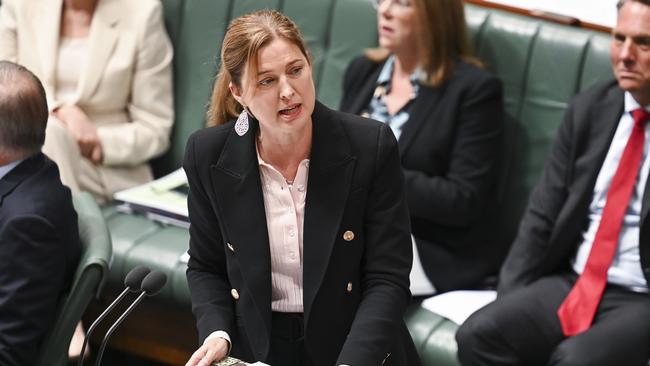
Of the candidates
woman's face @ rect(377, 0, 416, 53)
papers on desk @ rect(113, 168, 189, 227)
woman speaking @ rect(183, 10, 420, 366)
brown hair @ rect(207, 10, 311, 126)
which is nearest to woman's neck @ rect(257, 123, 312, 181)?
woman speaking @ rect(183, 10, 420, 366)

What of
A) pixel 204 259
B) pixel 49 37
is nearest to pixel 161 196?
pixel 49 37

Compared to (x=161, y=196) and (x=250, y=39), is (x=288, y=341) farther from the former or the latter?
(x=161, y=196)

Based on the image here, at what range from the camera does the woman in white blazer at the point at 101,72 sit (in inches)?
161

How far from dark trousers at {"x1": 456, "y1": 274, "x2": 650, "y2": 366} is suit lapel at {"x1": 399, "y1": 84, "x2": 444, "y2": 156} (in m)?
0.64

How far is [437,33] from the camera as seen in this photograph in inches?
141

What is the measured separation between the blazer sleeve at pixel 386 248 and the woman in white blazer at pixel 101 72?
6.50ft

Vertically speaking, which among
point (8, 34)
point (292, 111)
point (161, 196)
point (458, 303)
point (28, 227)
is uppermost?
point (292, 111)

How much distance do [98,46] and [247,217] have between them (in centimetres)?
198

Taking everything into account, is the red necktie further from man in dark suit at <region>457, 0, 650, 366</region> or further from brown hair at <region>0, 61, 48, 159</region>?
brown hair at <region>0, 61, 48, 159</region>

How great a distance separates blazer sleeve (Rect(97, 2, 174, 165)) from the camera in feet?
13.5

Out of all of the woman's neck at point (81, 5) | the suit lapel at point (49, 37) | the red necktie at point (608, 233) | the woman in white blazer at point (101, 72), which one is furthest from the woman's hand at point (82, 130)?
the red necktie at point (608, 233)

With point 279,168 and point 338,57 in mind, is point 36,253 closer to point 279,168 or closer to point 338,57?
point 279,168

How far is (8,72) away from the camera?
8.44ft

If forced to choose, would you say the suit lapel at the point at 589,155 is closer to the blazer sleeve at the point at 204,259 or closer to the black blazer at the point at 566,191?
the black blazer at the point at 566,191
